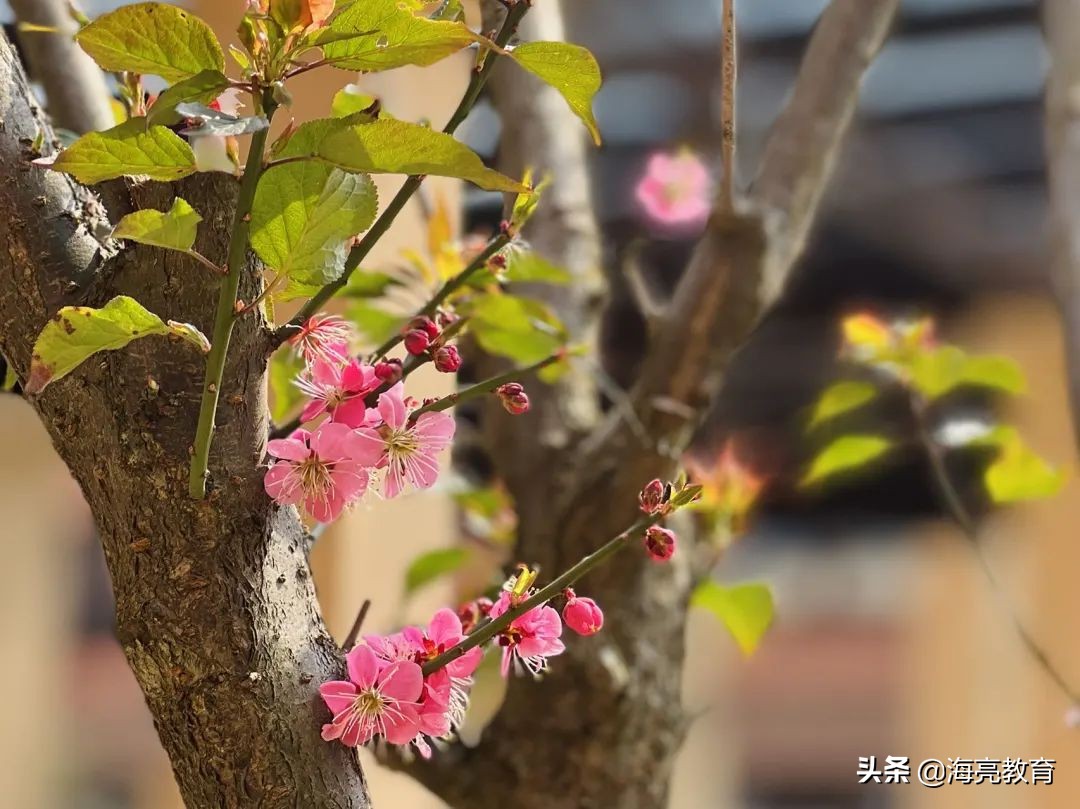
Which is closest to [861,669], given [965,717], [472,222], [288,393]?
[965,717]

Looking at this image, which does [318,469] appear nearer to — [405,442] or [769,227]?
[405,442]

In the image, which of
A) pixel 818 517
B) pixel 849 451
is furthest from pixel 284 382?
pixel 818 517

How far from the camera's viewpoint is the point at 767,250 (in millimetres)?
534

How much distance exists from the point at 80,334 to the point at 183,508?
6 cm

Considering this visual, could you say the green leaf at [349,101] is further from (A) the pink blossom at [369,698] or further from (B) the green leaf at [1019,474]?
(B) the green leaf at [1019,474]

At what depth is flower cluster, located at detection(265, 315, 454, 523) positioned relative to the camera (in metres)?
0.28

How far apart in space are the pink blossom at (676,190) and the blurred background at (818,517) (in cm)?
5

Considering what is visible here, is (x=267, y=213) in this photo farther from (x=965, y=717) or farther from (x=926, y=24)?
(x=965, y=717)

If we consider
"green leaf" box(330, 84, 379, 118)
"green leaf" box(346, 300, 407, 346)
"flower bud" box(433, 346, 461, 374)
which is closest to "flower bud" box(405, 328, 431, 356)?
"flower bud" box(433, 346, 461, 374)

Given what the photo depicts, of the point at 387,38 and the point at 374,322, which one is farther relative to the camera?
the point at 374,322

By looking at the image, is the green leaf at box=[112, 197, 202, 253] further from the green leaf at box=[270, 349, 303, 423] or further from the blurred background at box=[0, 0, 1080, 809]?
the blurred background at box=[0, 0, 1080, 809]

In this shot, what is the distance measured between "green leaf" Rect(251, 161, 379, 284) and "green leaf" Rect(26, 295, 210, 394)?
0.11ft

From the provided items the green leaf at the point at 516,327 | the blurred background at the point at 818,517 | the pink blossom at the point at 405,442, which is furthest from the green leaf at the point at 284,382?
the blurred background at the point at 818,517

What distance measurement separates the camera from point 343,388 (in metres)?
0.29
